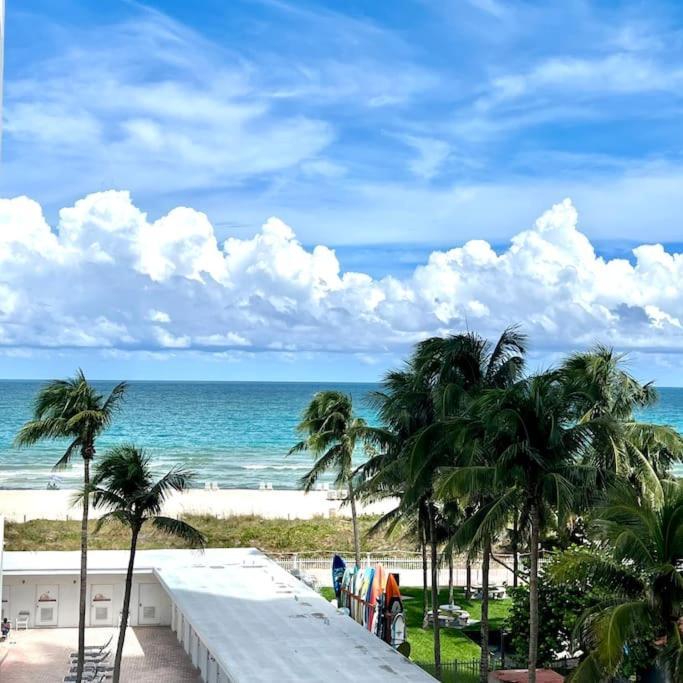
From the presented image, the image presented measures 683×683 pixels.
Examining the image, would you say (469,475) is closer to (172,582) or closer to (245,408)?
(172,582)

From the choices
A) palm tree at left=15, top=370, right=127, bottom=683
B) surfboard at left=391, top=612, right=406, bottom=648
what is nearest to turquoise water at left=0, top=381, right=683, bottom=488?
surfboard at left=391, top=612, right=406, bottom=648

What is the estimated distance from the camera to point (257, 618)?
24.7 metres

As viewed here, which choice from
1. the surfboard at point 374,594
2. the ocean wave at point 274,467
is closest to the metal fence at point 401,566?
the surfboard at point 374,594

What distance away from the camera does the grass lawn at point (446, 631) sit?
28.9m

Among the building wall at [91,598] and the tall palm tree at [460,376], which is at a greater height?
the tall palm tree at [460,376]

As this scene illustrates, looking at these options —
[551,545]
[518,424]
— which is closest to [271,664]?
[518,424]

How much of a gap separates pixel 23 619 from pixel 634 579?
21.9 metres

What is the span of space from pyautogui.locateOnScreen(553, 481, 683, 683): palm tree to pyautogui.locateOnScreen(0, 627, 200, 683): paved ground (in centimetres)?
1363

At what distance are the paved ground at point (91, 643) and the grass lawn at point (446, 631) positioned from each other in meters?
6.59

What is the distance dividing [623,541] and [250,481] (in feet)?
225

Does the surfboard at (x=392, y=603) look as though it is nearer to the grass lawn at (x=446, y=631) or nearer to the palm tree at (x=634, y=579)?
the grass lawn at (x=446, y=631)

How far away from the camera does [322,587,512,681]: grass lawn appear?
1139 inches

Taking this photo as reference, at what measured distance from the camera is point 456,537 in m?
19.2

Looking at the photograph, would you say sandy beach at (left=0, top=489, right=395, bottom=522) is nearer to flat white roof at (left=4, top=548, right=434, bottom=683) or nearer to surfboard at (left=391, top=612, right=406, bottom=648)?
flat white roof at (left=4, top=548, right=434, bottom=683)
